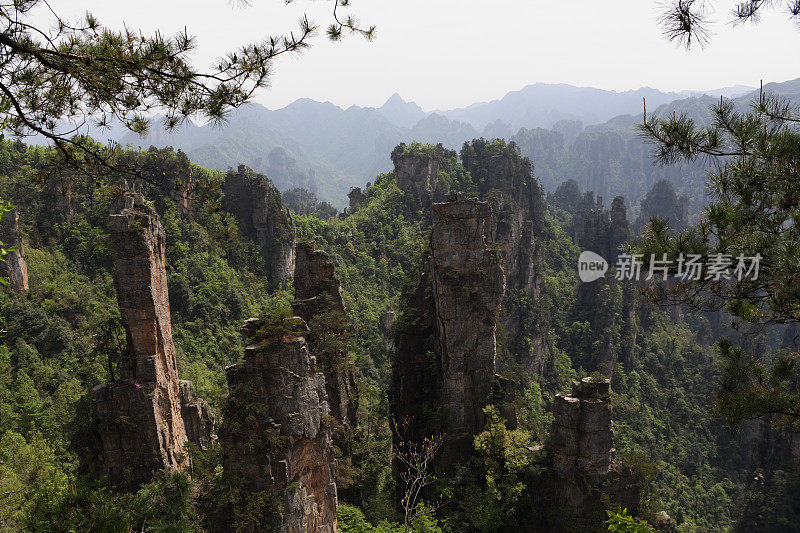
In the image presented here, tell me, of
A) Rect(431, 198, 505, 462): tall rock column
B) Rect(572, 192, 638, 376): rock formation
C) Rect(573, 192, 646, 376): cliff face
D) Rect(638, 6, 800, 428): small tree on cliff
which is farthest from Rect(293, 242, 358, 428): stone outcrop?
Rect(573, 192, 646, 376): cliff face

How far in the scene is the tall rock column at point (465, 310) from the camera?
1712cm

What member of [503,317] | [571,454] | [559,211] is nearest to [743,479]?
[503,317]

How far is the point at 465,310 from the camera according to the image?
56.7 feet

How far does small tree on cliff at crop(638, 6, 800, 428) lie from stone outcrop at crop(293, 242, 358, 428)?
1303 centimetres

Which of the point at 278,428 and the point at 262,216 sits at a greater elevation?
the point at 262,216

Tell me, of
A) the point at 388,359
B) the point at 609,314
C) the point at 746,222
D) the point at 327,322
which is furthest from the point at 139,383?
the point at 609,314

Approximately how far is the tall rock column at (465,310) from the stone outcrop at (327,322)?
4044mm

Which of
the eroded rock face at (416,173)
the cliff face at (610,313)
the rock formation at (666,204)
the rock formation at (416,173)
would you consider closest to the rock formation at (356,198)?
the rock formation at (416,173)

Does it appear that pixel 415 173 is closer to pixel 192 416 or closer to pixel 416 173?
pixel 416 173

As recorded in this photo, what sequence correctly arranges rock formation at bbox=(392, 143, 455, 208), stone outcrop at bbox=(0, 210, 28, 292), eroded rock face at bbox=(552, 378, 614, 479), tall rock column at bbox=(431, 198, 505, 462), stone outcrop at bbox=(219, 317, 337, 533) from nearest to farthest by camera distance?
1. stone outcrop at bbox=(219, 317, 337, 533)
2. eroded rock face at bbox=(552, 378, 614, 479)
3. tall rock column at bbox=(431, 198, 505, 462)
4. stone outcrop at bbox=(0, 210, 28, 292)
5. rock formation at bbox=(392, 143, 455, 208)

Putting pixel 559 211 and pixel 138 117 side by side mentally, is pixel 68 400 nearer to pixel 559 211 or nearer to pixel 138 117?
pixel 138 117

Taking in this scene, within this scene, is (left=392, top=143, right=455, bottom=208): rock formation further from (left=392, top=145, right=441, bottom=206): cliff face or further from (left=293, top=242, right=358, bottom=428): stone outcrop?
(left=293, top=242, right=358, bottom=428): stone outcrop

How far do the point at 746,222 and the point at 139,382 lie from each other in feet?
50.9

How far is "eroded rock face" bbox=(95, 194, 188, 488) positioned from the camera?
1361 centimetres
